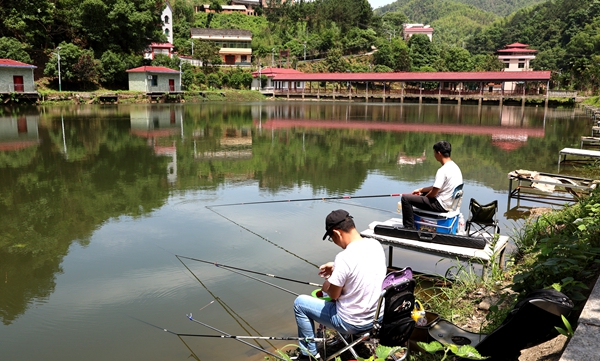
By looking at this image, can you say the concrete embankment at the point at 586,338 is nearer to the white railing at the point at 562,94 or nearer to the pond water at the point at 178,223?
the pond water at the point at 178,223

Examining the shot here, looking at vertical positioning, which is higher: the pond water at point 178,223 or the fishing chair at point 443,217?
the fishing chair at point 443,217

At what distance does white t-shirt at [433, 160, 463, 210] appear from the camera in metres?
4.42

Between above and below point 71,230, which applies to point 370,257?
above

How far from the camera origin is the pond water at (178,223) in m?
3.90

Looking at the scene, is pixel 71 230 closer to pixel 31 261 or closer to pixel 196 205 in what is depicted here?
pixel 31 261

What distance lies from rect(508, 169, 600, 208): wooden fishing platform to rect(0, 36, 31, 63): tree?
115 ft

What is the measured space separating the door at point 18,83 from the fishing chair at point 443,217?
1276 inches

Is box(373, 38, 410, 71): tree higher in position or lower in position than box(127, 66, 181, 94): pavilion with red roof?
higher

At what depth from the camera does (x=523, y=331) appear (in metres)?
2.33

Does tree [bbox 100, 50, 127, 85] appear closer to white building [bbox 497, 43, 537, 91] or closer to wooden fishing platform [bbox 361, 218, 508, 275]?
wooden fishing platform [bbox 361, 218, 508, 275]

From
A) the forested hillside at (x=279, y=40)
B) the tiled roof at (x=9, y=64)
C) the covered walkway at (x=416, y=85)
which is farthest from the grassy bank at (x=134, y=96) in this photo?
the covered walkway at (x=416, y=85)

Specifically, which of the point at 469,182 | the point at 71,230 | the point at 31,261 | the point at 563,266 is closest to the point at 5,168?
the point at 71,230

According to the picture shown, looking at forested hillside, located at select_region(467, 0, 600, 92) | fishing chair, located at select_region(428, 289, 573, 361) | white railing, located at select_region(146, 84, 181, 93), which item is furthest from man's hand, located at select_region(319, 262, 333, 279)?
forested hillside, located at select_region(467, 0, 600, 92)

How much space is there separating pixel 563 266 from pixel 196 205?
543 cm
